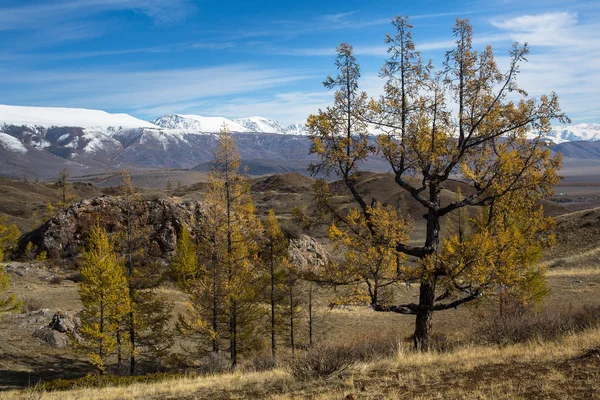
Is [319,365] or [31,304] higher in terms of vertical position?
[319,365]

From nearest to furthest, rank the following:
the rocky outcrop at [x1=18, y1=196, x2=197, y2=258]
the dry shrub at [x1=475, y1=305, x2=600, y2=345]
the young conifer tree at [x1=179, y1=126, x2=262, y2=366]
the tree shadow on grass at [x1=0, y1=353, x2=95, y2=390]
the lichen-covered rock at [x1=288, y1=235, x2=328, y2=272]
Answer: the dry shrub at [x1=475, y1=305, x2=600, y2=345] → the tree shadow on grass at [x1=0, y1=353, x2=95, y2=390] → the young conifer tree at [x1=179, y1=126, x2=262, y2=366] → the rocky outcrop at [x1=18, y1=196, x2=197, y2=258] → the lichen-covered rock at [x1=288, y1=235, x2=328, y2=272]

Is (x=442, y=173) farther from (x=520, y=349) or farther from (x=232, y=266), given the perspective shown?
(x=232, y=266)

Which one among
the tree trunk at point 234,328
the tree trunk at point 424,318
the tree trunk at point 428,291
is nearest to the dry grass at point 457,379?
the tree trunk at point 424,318

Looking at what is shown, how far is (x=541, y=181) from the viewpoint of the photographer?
1210 centimetres

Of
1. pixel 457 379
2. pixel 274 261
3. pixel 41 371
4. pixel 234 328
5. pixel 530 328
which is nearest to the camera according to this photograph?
pixel 457 379

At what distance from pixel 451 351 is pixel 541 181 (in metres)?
5.42

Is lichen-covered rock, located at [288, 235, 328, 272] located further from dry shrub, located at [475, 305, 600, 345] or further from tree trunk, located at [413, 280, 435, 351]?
dry shrub, located at [475, 305, 600, 345]

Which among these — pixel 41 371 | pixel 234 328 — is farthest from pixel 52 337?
pixel 234 328

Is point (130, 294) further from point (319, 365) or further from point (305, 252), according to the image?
point (305, 252)

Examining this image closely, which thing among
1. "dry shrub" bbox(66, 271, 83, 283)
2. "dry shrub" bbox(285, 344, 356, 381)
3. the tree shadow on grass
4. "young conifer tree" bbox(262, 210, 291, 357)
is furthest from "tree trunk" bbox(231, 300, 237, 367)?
"dry shrub" bbox(66, 271, 83, 283)

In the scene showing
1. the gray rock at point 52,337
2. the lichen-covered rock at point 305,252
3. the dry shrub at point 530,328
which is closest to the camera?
the dry shrub at point 530,328

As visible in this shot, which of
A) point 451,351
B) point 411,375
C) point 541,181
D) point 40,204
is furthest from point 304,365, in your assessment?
point 40,204

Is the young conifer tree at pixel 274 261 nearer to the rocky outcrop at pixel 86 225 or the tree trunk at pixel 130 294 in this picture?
the tree trunk at pixel 130 294

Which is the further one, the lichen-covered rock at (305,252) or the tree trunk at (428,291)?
the lichen-covered rock at (305,252)
